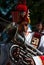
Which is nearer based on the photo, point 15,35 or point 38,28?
point 15,35

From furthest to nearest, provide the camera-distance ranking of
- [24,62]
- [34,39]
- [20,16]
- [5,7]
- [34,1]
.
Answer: [34,1] < [5,7] < [20,16] < [34,39] < [24,62]

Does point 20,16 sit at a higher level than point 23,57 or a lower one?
higher

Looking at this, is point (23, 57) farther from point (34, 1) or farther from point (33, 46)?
point (34, 1)

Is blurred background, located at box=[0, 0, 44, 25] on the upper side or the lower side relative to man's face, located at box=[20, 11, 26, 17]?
lower

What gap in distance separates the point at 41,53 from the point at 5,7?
4.14 m

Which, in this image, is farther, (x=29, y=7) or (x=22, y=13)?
(x=29, y=7)

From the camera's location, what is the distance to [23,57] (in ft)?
15.3

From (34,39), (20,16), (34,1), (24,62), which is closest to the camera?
(24,62)

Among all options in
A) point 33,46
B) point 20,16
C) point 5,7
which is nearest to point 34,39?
point 33,46

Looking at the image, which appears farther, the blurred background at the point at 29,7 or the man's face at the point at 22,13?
the blurred background at the point at 29,7

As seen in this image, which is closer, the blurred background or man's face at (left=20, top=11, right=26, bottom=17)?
man's face at (left=20, top=11, right=26, bottom=17)

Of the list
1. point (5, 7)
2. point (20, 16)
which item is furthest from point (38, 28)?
point (5, 7)

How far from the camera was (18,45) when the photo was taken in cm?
473

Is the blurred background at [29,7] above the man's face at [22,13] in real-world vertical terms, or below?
below
